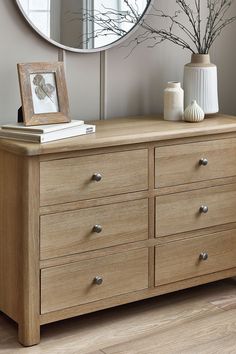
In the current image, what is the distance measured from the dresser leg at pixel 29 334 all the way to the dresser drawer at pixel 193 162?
2.26 ft

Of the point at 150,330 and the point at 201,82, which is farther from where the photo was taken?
the point at 201,82

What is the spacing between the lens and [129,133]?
298 cm

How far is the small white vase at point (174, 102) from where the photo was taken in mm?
3256

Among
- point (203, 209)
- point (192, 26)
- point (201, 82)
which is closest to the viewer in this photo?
point (203, 209)

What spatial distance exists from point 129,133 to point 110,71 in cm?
46

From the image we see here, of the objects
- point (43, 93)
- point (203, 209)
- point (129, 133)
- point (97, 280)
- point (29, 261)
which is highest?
point (43, 93)

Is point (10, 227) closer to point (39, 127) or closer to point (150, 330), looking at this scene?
point (39, 127)

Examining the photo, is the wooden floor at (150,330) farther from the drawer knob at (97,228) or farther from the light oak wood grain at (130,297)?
the drawer knob at (97,228)

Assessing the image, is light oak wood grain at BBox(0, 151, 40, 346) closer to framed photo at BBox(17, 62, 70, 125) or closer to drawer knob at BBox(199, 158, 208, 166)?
framed photo at BBox(17, 62, 70, 125)

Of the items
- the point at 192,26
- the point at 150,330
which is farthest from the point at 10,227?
the point at 192,26

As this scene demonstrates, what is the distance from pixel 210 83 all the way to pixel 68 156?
0.82m

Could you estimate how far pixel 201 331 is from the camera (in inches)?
118

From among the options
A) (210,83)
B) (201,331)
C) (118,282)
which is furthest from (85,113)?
(201,331)

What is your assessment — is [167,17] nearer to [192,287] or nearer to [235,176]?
[235,176]
